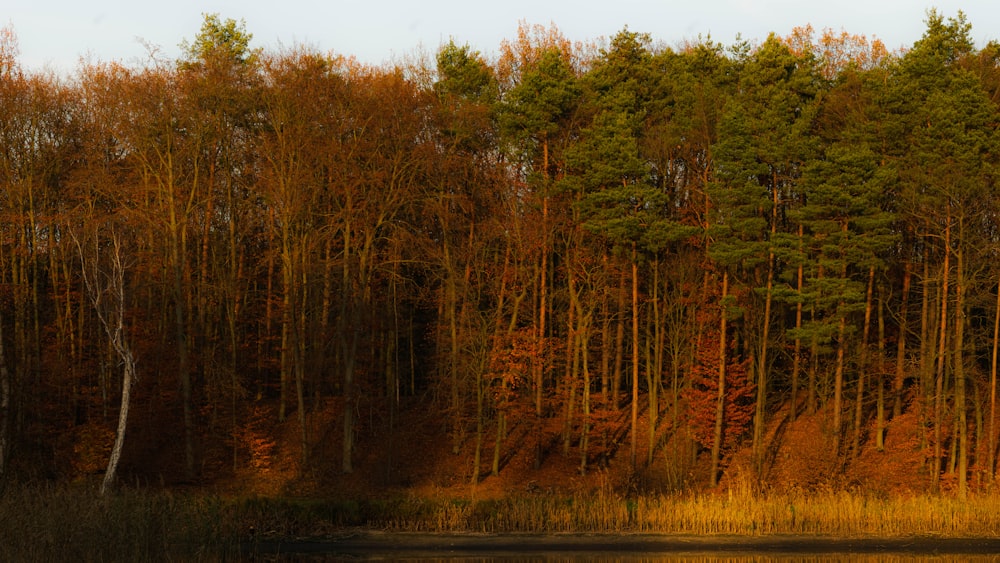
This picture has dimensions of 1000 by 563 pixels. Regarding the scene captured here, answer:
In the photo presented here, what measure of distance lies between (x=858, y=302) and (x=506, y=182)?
522 inches

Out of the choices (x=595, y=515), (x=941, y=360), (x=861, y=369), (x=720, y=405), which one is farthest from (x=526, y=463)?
(x=941, y=360)

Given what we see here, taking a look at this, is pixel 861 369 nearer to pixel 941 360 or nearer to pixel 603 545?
pixel 941 360

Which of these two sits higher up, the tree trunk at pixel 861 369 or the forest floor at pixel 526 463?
the tree trunk at pixel 861 369

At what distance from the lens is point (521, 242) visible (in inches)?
1518

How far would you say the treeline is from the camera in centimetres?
3622

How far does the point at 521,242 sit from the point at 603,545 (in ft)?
55.1

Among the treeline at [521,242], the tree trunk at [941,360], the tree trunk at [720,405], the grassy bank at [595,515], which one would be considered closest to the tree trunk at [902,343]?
the treeline at [521,242]

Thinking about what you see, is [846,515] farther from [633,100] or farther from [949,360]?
[633,100]

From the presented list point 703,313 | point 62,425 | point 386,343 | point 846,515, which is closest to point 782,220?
point 703,313

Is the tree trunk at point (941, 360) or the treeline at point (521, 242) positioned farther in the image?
the treeline at point (521, 242)

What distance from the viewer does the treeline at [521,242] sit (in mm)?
36219

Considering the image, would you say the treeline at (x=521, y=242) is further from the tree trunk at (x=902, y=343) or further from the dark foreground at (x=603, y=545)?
the dark foreground at (x=603, y=545)

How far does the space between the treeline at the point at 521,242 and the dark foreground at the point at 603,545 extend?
1229cm

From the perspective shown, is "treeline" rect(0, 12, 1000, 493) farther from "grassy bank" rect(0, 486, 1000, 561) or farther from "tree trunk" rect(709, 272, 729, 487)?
"grassy bank" rect(0, 486, 1000, 561)
